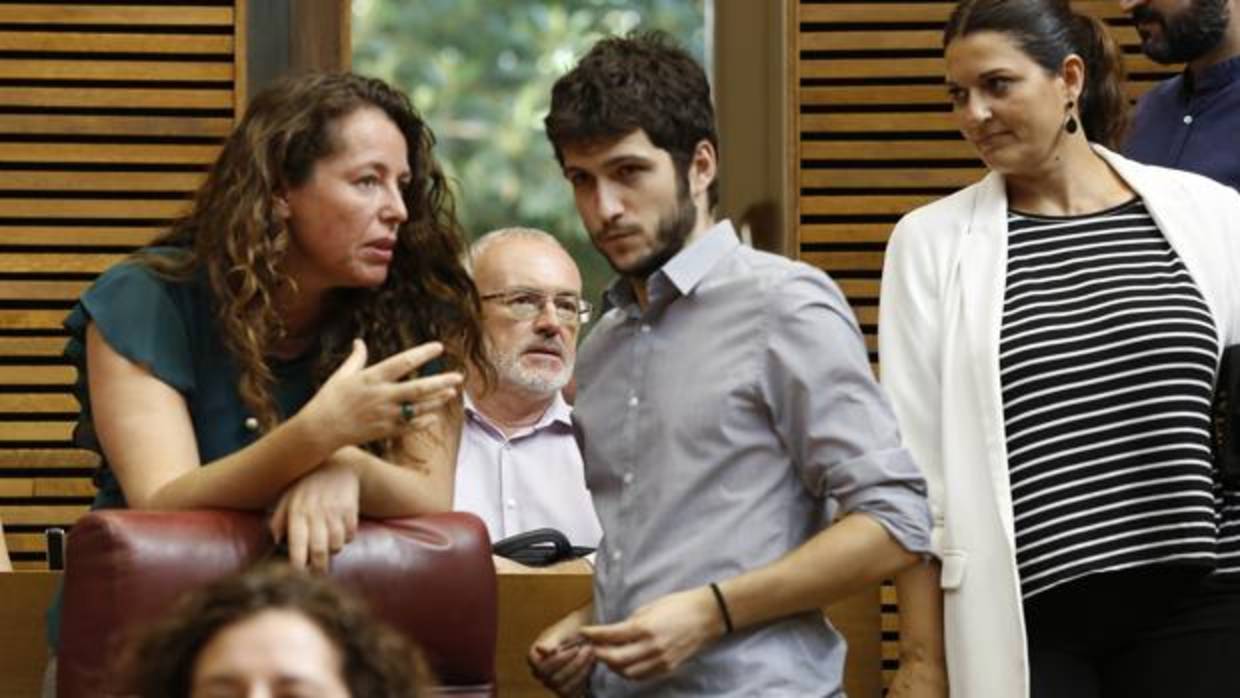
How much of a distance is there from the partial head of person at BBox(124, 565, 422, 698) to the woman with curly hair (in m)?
0.56

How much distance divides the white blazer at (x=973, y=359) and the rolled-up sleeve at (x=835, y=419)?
1.06 feet

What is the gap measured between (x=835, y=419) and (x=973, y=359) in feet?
1.47

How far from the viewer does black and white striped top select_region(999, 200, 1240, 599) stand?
9.99 feet

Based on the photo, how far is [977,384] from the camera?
311 cm

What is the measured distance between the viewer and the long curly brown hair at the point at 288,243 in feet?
9.75

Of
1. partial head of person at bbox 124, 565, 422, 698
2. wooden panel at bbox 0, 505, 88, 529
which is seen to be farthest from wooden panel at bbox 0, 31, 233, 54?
partial head of person at bbox 124, 565, 422, 698

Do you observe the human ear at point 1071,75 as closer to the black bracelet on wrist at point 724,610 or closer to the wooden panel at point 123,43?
the black bracelet on wrist at point 724,610

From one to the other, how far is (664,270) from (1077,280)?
624 mm

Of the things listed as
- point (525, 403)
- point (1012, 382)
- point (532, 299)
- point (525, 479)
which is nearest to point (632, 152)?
point (1012, 382)

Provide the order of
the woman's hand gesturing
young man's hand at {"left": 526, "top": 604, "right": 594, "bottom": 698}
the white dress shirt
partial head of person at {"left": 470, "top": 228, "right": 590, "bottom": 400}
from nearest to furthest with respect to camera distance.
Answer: the woman's hand gesturing, young man's hand at {"left": 526, "top": 604, "right": 594, "bottom": 698}, the white dress shirt, partial head of person at {"left": 470, "top": 228, "right": 590, "bottom": 400}

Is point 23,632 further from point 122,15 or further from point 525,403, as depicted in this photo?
point 122,15

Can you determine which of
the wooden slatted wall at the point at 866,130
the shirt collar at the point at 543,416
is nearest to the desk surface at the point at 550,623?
the shirt collar at the point at 543,416

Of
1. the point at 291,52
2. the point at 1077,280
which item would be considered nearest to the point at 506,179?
the point at 291,52

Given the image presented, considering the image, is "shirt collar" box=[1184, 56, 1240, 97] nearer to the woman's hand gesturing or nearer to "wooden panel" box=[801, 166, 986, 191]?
"wooden panel" box=[801, 166, 986, 191]
